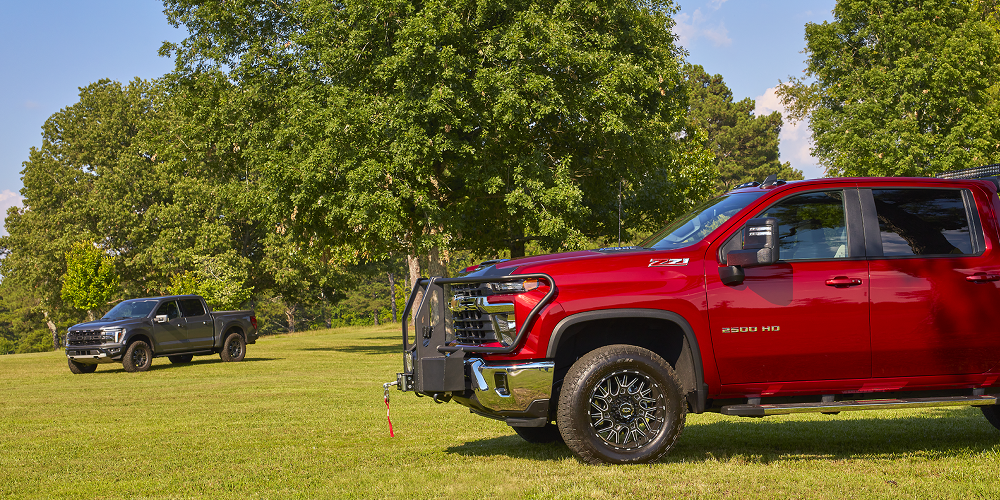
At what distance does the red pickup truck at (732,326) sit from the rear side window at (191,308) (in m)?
17.5

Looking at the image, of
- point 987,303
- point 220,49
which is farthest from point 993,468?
point 220,49

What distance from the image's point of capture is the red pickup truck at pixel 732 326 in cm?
615

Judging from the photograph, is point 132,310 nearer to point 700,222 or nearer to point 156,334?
point 156,334

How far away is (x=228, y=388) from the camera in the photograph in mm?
15508

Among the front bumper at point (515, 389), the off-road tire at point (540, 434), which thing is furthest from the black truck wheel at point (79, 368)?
the front bumper at point (515, 389)

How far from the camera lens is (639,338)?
6.59 metres

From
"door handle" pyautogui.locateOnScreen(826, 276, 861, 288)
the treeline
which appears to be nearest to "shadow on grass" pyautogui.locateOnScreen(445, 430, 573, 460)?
"door handle" pyautogui.locateOnScreen(826, 276, 861, 288)

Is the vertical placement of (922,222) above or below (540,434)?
above

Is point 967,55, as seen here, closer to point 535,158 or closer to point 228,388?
point 535,158

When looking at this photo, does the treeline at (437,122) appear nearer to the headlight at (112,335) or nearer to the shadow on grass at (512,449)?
the headlight at (112,335)

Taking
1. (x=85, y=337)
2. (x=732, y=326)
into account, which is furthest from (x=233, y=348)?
(x=732, y=326)

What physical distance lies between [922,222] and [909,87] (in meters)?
30.8

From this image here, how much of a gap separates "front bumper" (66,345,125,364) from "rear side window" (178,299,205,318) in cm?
236

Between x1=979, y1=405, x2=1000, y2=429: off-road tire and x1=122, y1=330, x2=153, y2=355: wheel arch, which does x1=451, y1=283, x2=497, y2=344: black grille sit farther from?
x1=122, y1=330, x2=153, y2=355: wheel arch
